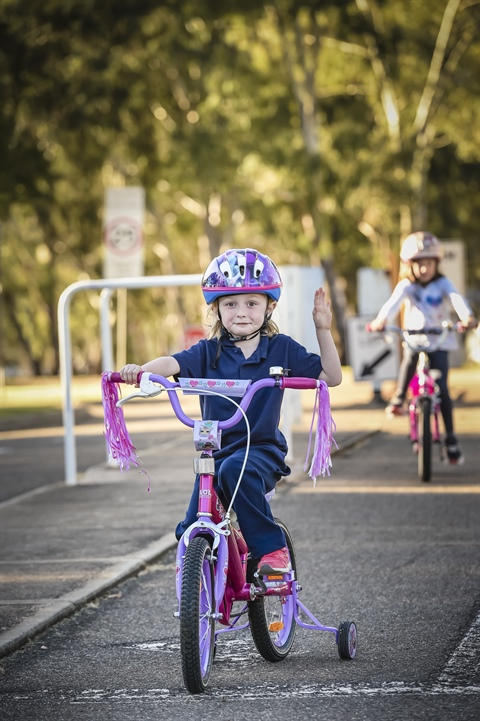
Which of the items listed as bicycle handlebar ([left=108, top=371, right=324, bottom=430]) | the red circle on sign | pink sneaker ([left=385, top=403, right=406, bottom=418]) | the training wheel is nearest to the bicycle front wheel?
bicycle handlebar ([left=108, top=371, right=324, bottom=430])

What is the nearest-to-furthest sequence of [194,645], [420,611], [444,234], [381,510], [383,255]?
[194,645]
[420,611]
[381,510]
[383,255]
[444,234]

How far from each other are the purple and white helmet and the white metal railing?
21.1 ft

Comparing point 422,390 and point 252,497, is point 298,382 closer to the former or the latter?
point 252,497

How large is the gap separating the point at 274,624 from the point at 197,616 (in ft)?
2.68

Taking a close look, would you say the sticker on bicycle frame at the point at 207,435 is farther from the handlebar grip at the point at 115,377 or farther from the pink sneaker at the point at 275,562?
the pink sneaker at the point at 275,562

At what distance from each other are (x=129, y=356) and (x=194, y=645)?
65.3 m

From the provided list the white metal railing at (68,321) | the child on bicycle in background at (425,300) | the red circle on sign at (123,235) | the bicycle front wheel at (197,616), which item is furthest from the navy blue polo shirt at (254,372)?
the red circle on sign at (123,235)

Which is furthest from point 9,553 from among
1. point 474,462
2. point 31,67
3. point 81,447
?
point 31,67

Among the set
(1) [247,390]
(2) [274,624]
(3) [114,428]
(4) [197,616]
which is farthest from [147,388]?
(2) [274,624]

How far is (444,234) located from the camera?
4716 cm

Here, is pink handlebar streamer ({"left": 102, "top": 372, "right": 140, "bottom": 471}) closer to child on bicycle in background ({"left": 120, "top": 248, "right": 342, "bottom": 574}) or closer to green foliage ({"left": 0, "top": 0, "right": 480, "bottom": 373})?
child on bicycle in background ({"left": 120, "top": 248, "right": 342, "bottom": 574})

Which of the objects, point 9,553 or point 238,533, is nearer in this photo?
point 238,533

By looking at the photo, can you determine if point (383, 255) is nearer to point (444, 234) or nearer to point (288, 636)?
point (444, 234)

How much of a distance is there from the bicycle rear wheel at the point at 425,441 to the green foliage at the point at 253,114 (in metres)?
15.7
